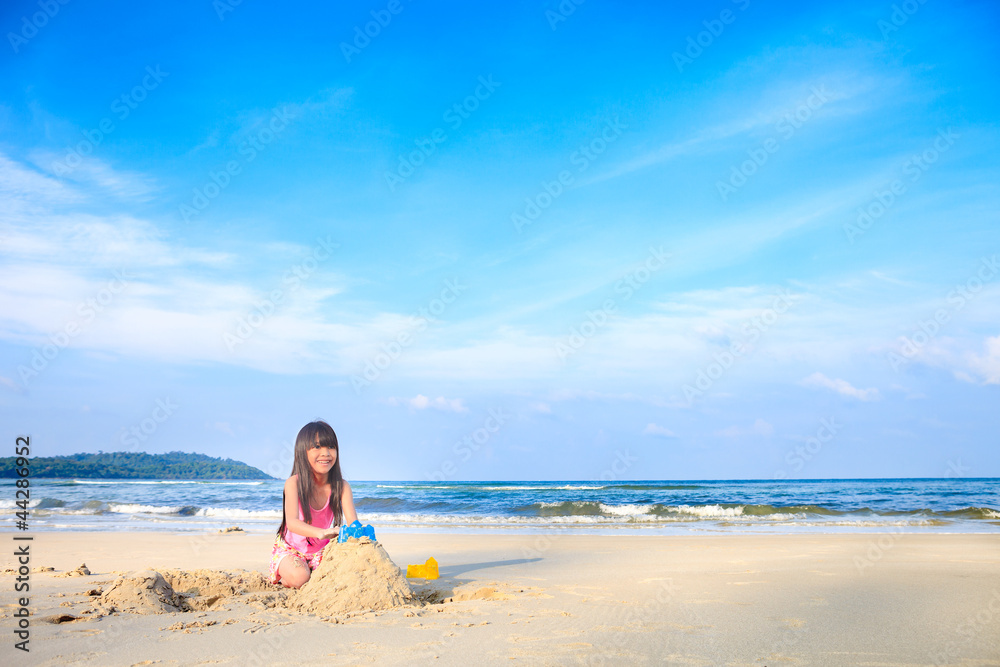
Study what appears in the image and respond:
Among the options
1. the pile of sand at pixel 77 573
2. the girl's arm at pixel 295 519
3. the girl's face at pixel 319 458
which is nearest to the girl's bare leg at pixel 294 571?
the girl's arm at pixel 295 519

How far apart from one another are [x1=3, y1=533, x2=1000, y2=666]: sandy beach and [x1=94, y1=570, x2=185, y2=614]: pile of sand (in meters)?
0.14

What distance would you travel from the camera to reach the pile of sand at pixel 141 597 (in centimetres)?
503

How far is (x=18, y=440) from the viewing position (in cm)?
502

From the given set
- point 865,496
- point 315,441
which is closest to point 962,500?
point 865,496

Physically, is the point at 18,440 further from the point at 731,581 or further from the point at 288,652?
the point at 731,581

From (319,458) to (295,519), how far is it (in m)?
0.57

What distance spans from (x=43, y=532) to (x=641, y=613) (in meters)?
14.1

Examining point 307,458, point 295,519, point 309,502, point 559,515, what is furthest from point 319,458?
point 559,515

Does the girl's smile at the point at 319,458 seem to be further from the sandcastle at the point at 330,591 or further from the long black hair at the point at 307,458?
the sandcastle at the point at 330,591

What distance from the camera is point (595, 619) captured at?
4.75 m

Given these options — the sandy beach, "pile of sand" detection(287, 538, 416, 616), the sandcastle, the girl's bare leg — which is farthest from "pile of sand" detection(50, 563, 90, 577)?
"pile of sand" detection(287, 538, 416, 616)

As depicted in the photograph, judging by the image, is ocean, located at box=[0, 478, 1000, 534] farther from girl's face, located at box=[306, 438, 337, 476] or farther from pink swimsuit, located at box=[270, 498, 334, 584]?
girl's face, located at box=[306, 438, 337, 476]

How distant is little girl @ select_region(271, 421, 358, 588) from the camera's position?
19.2ft

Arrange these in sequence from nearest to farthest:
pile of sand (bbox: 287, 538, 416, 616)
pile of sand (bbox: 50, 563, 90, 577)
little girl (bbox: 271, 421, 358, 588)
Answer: pile of sand (bbox: 287, 538, 416, 616) < little girl (bbox: 271, 421, 358, 588) < pile of sand (bbox: 50, 563, 90, 577)
